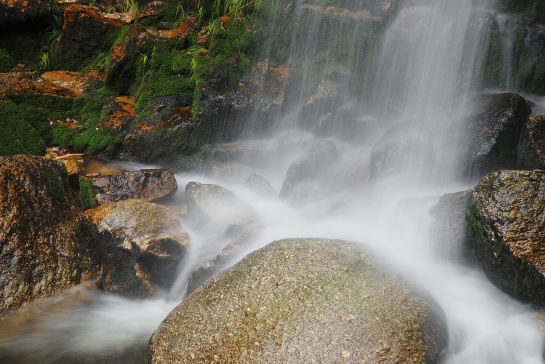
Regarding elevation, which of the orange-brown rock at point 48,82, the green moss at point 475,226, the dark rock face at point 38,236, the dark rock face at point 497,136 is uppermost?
the dark rock face at point 497,136

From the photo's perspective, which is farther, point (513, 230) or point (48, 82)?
point (48, 82)

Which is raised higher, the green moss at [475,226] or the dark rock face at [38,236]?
→ the green moss at [475,226]

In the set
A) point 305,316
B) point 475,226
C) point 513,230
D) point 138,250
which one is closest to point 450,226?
point 475,226

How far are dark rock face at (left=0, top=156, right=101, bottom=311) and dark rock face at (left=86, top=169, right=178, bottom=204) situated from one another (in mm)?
606

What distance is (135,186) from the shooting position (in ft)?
22.7

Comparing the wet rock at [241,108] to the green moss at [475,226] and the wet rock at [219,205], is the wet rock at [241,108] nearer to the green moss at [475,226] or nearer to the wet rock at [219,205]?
the wet rock at [219,205]

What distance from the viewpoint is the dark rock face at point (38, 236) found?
5125mm

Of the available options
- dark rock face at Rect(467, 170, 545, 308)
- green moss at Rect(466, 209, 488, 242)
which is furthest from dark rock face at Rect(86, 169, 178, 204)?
dark rock face at Rect(467, 170, 545, 308)

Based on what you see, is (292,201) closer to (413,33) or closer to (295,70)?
(295,70)

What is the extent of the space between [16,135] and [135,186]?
3517 millimetres

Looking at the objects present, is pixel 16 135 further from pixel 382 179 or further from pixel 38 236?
pixel 382 179

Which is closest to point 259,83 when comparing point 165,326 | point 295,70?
point 295,70

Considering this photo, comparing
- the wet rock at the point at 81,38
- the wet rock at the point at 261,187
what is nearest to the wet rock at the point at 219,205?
the wet rock at the point at 261,187

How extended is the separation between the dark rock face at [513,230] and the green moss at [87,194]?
19.5ft
